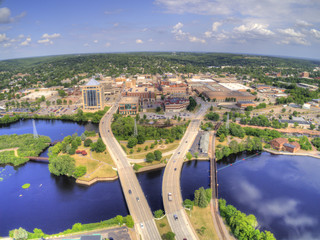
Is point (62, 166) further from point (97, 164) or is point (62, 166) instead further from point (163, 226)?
point (163, 226)

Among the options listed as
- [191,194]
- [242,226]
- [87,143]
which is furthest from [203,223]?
[87,143]

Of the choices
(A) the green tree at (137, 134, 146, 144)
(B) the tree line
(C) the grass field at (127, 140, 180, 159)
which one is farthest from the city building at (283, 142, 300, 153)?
Result: (A) the green tree at (137, 134, 146, 144)

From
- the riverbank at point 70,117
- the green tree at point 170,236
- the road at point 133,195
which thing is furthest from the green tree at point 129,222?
the riverbank at point 70,117

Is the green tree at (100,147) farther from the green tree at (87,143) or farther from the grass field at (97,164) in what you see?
the green tree at (87,143)

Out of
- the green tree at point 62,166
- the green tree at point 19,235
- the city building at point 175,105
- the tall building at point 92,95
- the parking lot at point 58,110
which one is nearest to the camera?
the green tree at point 19,235

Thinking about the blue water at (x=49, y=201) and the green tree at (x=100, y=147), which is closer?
the blue water at (x=49, y=201)
